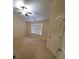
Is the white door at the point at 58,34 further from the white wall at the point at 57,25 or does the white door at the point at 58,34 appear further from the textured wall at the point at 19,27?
the textured wall at the point at 19,27

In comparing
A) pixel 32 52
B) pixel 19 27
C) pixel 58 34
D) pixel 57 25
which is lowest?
pixel 32 52

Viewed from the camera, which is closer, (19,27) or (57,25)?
(57,25)

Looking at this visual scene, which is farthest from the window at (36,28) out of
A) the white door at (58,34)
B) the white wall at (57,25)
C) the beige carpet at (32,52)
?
the white door at (58,34)

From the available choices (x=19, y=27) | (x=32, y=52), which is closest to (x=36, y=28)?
(x=19, y=27)

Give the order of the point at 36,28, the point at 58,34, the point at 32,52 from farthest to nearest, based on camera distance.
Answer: the point at 36,28 → the point at 32,52 → the point at 58,34

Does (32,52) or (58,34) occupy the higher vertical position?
(58,34)

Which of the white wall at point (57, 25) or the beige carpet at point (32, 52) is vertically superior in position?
the white wall at point (57, 25)

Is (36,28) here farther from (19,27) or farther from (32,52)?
(32,52)

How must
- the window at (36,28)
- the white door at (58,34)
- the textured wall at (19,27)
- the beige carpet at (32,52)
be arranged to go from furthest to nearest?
the textured wall at (19,27) < the window at (36,28) < the beige carpet at (32,52) < the white door at (58,34)

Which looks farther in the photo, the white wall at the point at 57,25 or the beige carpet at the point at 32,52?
the beige carpet at the point at 32,52

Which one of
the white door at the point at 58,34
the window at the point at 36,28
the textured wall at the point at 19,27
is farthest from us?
the textured wall at the point at 19,27
